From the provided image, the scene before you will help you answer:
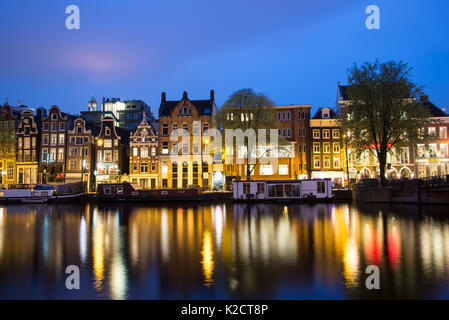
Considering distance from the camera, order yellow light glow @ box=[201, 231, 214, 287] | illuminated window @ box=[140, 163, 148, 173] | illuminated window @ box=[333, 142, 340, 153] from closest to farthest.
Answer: yellow light glow @ box=[201, 231, 214, 287]
illuminated window @ box=[333, 142, 340, 153]
illuminated window @ box=[140, 163, 148, 173]

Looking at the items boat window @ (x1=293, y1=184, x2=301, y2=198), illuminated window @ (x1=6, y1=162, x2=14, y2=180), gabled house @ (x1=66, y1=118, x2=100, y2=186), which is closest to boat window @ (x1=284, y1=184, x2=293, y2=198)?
boat window @ (x1=293, y1=184, x2=301, y2=198)

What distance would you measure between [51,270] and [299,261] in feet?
32.4

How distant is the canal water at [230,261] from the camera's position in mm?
11508

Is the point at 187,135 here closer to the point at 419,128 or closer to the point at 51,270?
the point at 419,128

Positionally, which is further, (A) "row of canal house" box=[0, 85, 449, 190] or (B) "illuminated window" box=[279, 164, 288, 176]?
(B) "illuminated window" box=[279, 164, 288, 176]

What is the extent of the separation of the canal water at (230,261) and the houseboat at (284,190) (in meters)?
28.0

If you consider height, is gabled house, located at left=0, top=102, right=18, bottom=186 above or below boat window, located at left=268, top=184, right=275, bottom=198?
above

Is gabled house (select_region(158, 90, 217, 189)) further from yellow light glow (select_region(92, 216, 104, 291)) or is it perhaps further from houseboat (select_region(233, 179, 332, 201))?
yellow light glow (select_region(92, 216, 104, 291))

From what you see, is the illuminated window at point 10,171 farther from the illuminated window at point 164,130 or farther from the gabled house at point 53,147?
the illuminated window at point 164,130

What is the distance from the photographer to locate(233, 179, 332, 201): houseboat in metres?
54.2

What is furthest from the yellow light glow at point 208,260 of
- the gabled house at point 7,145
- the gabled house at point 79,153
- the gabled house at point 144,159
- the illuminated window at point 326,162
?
the gabled house at point 7,145

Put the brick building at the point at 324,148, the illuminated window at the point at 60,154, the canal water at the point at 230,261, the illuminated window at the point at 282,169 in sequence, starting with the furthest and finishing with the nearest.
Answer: the illuminated window at the point at 60,154 < the brick building at the point at 324,148 < the illuminated window at the point at 282,169 < the canal water at the point at 230,261

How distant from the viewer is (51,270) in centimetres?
1455

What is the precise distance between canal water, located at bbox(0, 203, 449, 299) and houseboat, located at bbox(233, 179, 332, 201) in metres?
28.0
